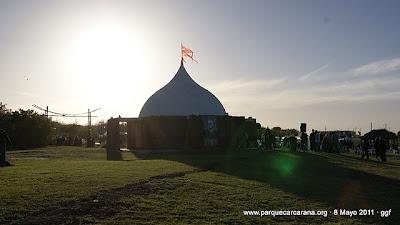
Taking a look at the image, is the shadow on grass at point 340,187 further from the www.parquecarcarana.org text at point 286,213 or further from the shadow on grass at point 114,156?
the shadow on grass at point 114,156

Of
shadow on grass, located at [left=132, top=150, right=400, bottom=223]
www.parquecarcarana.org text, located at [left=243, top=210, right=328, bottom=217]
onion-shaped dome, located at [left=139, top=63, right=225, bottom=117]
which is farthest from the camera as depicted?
onion-shaped dome, located at [left=139, top=63, right=225, bottom=117]

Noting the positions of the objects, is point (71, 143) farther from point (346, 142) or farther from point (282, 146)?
point (346, 142)

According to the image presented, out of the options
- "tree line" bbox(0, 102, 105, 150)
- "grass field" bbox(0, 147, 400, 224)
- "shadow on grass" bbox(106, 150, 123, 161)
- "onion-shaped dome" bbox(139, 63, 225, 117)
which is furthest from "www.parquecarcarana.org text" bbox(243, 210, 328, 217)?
"tree line" bbox(0, 102, 105, 150)

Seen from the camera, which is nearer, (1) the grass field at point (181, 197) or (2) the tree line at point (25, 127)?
(1) the grass field at point (181, 197)

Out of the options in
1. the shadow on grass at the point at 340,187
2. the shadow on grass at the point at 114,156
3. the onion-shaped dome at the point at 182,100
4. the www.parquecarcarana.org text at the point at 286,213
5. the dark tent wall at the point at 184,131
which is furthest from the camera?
the onion-shaped dome at the point at 182,100

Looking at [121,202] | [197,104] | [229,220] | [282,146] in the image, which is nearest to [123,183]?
[121,202]

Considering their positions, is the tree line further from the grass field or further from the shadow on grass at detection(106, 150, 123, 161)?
the grass field

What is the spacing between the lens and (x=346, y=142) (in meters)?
45.1

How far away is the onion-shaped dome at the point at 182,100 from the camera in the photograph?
44.5 metres

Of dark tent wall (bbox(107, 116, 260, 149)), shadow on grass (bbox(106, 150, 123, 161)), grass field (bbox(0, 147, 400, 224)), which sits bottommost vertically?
grass field (bbox(0, 147, 400, 224))

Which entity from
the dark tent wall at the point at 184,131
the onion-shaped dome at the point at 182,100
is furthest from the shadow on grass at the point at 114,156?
the onion-shaped dome at the point at 182,100

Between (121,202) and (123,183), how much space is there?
3.21m

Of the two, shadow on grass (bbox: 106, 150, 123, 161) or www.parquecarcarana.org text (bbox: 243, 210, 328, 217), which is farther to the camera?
shadow on grass (bbox: 106, 150, 123, 161)

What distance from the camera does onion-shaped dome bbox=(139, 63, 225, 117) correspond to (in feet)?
146
